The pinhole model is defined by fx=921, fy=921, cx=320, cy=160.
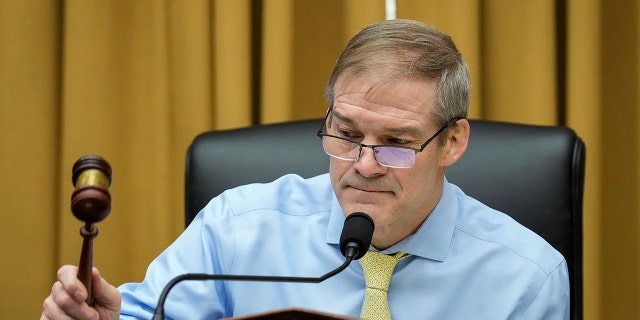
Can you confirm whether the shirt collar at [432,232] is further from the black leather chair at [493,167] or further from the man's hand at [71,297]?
the man's hand at [71,297]

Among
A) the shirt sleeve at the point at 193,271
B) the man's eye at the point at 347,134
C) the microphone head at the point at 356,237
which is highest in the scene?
the man's eye at the point at 347,134

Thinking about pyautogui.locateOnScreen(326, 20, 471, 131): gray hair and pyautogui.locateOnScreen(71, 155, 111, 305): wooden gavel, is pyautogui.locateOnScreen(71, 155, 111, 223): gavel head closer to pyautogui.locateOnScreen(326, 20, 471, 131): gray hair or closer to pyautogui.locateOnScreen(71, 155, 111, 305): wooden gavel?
pyautogui.locateOnScreen(71, 155, 111, 305): wooden gavel

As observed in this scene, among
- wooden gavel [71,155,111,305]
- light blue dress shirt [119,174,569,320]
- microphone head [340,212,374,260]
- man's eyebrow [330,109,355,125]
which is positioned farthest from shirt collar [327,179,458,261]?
wooden gavel [71,155,111,305]

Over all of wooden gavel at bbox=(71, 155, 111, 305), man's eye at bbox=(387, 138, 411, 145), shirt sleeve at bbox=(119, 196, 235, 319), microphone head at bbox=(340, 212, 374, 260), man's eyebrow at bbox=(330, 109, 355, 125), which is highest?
wooden gavel at bbox=(71, 155, 111, 305)

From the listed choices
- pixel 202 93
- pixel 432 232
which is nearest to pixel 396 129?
pixel 432 232

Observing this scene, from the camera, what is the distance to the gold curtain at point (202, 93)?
8.63 feet

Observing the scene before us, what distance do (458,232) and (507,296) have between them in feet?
0.59

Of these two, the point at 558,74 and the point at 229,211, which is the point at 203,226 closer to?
the point at 229,211

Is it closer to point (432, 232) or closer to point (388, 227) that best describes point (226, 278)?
point (388, 227)

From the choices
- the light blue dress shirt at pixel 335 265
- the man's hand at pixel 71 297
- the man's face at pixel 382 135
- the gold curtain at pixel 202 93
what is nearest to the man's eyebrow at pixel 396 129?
the man's face at pixel 382 135

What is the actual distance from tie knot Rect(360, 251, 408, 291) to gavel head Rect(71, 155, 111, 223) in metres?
0.74

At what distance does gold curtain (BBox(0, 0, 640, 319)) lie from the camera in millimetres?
2629

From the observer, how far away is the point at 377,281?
69.9 inches

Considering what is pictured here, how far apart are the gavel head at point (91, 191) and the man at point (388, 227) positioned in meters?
0.57
